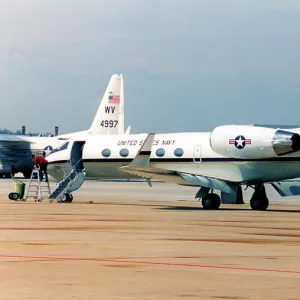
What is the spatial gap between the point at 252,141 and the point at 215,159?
7.87 feet

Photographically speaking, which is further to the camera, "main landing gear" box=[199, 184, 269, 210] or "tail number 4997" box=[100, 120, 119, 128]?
"tail number 4997" box=[100, 120, 119, 128]

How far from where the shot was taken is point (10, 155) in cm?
9469

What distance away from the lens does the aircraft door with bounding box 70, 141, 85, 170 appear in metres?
44.9

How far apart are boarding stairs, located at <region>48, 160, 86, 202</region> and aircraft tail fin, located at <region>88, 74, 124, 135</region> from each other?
47747 mm

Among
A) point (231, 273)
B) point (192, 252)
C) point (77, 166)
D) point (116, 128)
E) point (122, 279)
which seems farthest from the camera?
point (116, 128)

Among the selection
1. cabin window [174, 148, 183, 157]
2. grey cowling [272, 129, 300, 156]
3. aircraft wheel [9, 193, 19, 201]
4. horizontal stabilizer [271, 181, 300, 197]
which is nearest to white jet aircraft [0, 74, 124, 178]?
aircraft wheel [9, 193, 19, 201]

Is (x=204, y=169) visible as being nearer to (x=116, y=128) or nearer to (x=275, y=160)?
(x=275, y=160)

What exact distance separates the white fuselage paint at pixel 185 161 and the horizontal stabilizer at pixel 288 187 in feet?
8.47

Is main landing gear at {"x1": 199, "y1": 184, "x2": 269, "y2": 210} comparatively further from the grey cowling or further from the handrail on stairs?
the handrail on stairs

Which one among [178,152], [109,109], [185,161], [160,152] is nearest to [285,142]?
[185,161]

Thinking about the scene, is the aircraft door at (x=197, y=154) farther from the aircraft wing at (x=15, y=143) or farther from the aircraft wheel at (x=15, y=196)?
the aircraft wing at (x=15, y=143)

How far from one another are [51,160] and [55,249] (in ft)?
86.8

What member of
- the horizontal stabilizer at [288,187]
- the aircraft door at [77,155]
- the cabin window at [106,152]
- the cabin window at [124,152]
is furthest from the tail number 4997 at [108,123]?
the horizontal stabilizer at [288,187]

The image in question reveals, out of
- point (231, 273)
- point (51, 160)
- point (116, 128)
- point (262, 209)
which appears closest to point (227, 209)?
point (262, 209)
